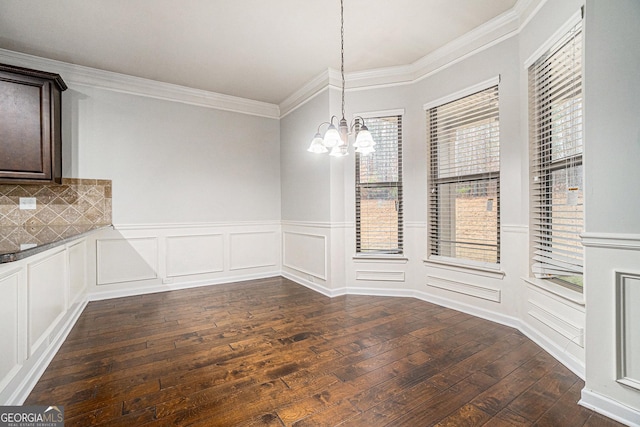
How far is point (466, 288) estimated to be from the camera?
3.31m

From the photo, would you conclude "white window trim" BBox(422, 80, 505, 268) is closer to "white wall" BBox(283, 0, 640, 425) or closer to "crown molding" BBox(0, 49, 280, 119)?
"white wall" BBox(283, 0, 640, 425)

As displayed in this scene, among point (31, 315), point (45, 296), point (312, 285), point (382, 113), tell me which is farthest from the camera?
point (312, 285)

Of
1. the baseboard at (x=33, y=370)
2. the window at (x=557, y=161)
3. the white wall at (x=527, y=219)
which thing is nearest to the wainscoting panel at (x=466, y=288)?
the white wall at (x=527, y=219)

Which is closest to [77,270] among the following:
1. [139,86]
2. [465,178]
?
[139,86]

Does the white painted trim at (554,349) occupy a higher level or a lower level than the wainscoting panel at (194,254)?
lower

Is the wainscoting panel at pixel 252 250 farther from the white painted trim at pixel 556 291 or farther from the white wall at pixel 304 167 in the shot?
the white painted trim at pixel 556 291

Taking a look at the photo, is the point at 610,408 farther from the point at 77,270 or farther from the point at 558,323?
the point at 77,270

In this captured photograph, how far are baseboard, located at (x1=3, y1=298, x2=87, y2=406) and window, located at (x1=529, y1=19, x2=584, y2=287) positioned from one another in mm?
3642

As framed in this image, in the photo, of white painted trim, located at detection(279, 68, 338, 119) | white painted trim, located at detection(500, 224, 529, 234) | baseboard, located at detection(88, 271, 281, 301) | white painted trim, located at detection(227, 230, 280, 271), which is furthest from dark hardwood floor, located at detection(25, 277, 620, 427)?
white painted trim, located at detection(279, 68, 338, 119)

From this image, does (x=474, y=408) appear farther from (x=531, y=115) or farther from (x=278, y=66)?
(x=278, y=66)

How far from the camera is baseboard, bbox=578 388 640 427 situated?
5.22ft

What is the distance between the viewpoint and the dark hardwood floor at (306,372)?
1.68 meters

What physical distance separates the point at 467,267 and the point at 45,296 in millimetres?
3766

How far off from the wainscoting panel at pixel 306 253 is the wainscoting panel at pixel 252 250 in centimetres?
23
